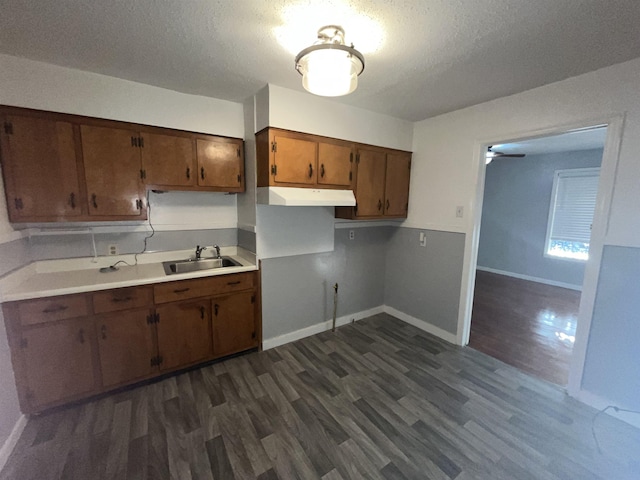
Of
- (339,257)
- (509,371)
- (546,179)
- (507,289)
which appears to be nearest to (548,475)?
(509,371)

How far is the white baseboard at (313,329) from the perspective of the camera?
2877mm

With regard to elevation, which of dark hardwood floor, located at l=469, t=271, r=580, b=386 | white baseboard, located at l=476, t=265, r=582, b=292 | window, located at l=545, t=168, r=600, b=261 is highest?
window, located at l=545, t=168, r=600, b=261

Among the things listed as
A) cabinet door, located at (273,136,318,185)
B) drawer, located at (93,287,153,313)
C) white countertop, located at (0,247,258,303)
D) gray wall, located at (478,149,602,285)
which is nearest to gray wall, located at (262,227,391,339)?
white countertop, located at (0,247,258,303)

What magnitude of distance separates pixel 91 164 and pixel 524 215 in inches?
270

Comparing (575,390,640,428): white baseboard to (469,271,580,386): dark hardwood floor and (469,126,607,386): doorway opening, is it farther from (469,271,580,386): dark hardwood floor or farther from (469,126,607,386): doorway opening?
(469,126,607,386): doorway opening

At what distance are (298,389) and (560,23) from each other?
9.68ft

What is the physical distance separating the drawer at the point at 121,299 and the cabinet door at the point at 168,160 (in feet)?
3.08

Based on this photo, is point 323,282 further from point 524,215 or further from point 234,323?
point 524,215

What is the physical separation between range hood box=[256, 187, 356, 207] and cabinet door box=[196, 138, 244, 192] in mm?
338

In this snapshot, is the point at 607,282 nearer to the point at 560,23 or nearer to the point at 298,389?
the point at 560,23

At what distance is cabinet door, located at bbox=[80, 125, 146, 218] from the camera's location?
2.14 m

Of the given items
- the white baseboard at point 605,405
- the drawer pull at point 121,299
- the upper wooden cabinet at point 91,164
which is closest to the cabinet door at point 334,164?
the upper wooden cabinet at point 91,164

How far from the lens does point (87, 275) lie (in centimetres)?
219

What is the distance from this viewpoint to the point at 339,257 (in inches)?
130
